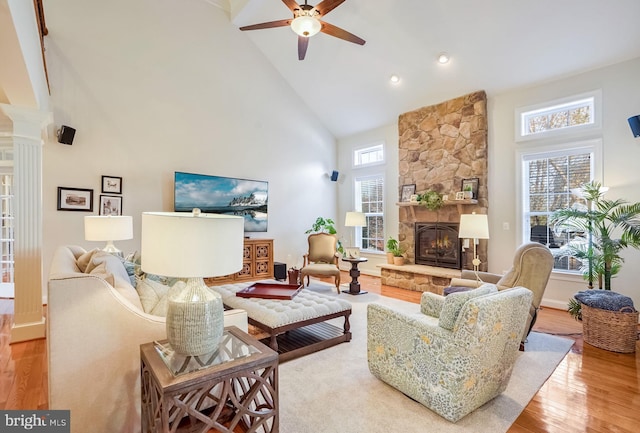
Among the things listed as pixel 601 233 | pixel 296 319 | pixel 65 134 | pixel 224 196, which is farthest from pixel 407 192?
pixel 65 134

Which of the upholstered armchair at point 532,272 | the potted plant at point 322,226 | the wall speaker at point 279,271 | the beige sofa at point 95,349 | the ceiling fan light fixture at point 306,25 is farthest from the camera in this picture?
the potted plant at point 322,226

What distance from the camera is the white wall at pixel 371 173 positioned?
22.0 feet

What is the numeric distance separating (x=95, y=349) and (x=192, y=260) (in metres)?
0.92

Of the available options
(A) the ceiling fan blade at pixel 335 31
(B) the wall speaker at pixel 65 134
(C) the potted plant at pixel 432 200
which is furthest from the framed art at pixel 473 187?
(B) the wall speaker at pixel 65 134

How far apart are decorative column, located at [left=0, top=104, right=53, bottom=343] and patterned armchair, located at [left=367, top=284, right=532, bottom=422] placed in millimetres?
3634

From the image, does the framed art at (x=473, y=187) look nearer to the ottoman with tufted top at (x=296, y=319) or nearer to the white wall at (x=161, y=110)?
the ottoman with tufted top at (x=296, y=319)

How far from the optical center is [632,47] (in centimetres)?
389

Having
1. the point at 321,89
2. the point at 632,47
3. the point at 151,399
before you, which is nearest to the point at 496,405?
the point at 151,399

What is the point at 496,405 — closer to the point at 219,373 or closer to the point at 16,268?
the point at 219,373

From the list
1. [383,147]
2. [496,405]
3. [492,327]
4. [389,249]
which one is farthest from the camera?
[383,147]

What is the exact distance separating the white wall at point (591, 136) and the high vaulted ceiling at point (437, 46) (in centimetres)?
16

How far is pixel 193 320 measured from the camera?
1467 mm

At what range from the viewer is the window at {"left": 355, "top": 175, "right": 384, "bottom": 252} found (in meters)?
7.06

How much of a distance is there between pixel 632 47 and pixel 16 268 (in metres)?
7.48
